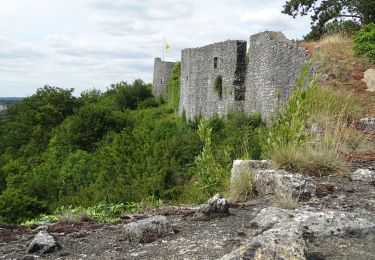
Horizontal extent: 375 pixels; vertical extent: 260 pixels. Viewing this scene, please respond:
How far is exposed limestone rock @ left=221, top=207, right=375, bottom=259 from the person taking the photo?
3080 millimetres

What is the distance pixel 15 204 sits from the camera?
1950 cm

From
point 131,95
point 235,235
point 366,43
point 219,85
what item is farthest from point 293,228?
point 131,95

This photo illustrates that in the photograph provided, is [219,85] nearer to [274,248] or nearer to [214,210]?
[214,210]

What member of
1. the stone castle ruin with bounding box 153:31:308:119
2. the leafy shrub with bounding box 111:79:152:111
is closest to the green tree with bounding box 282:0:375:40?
the stone castle ruin with bounding box 153:31:308:119

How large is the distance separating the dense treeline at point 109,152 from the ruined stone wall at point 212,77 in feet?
2.99

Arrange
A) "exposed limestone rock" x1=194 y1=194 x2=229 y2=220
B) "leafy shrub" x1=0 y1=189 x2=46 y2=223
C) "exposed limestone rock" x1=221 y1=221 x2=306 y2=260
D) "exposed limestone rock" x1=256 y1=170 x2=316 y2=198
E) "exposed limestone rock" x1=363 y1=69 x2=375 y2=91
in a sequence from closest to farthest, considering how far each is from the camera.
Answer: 1. "exposed limestone rock" x1=221 y1=221 x2=306 y2=260
2. "exposed limestone rock" x1=194 y1=194 x2=229 y2=220
3. "exposed limestone rock" x1=256 y1=170 x2=316 y2=198
4. "exposed limestone rock" x1=363 y1=69 x2=375 y2=91
5. "leafy shrub" x1=0 y1=189 x2=46 y2=223

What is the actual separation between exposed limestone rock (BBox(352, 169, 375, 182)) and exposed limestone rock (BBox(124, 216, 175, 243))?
89.3 inches

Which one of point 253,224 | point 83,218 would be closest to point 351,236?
point 253,224

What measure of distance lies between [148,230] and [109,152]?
17115 millimetres

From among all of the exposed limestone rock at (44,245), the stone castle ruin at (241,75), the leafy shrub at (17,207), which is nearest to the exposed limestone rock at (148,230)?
the exposed limestone rock at (44,245)

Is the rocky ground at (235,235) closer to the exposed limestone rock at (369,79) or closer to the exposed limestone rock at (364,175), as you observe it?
the exposed limestone rock at (364,175)

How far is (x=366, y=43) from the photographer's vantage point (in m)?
12.9

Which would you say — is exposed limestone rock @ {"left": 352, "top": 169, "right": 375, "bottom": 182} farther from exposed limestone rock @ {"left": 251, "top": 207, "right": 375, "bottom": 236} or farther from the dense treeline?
the dense treeline

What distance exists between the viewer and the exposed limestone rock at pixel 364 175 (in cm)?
537
